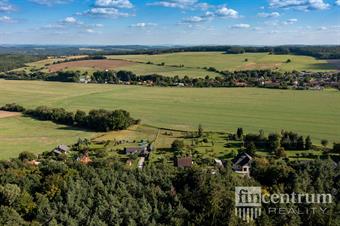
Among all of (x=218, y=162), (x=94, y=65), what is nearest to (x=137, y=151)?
(x=218, y=162)

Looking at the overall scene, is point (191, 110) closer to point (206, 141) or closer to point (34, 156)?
point (206, 141)

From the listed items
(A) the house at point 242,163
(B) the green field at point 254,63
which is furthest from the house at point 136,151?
(B) the green field at point 254,63

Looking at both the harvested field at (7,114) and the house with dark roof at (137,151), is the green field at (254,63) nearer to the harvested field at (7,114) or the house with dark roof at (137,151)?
the harvested field at (7,114)

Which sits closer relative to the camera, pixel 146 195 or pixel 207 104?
pixel 146 195

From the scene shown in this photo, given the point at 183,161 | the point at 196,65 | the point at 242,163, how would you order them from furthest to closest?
the point at 196,65 < the point at 183,161 < the point at 242,163

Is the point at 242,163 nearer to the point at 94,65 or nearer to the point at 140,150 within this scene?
the point at 140,150

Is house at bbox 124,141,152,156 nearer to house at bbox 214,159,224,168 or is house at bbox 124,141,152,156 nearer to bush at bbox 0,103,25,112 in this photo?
house at bbox 214,159,224,168
